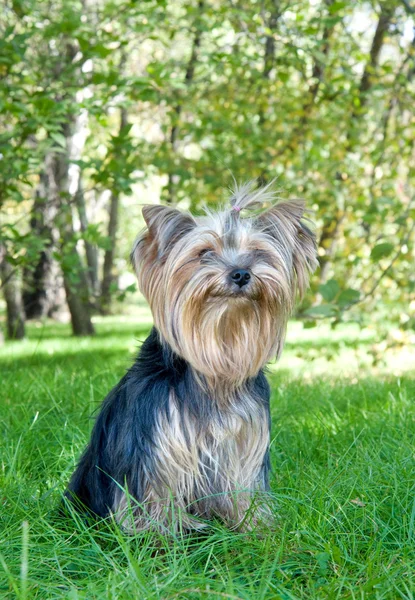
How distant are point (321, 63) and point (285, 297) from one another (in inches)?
202

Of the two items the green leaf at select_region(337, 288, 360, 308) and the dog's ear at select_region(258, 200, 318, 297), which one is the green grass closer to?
the green leaf at select_region(337, 288, 360, 308)

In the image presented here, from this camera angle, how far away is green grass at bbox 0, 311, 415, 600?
2.64 metres

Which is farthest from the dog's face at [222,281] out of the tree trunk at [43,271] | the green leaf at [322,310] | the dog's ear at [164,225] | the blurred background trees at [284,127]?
the tree trunk at [43,271]

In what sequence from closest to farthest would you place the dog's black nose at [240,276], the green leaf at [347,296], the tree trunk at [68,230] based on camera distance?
the dog's black nose at [240,276]
the green leaf at [347,296]
the tree trunk at [68,230]

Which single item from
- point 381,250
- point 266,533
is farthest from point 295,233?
point 381,250

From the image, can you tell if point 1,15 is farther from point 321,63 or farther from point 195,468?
point 195,468

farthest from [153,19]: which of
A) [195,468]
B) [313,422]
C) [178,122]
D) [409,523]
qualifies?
[409,523]

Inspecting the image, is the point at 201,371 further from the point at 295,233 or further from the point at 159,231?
the point at 295,233

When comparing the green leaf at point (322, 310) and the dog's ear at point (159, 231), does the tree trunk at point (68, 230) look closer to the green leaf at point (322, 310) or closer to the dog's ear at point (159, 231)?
the green leaf at point (322, 310)

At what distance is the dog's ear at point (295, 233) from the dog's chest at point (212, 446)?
64 centimetres

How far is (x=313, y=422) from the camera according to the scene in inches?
191

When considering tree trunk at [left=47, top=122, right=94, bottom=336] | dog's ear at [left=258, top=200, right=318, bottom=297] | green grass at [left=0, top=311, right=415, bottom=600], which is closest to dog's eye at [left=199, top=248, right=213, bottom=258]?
dog's ear at [left=258, top=200, right=318, bottom=297]

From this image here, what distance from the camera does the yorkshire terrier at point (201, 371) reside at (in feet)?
10.6

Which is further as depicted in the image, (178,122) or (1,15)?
(1,15)
